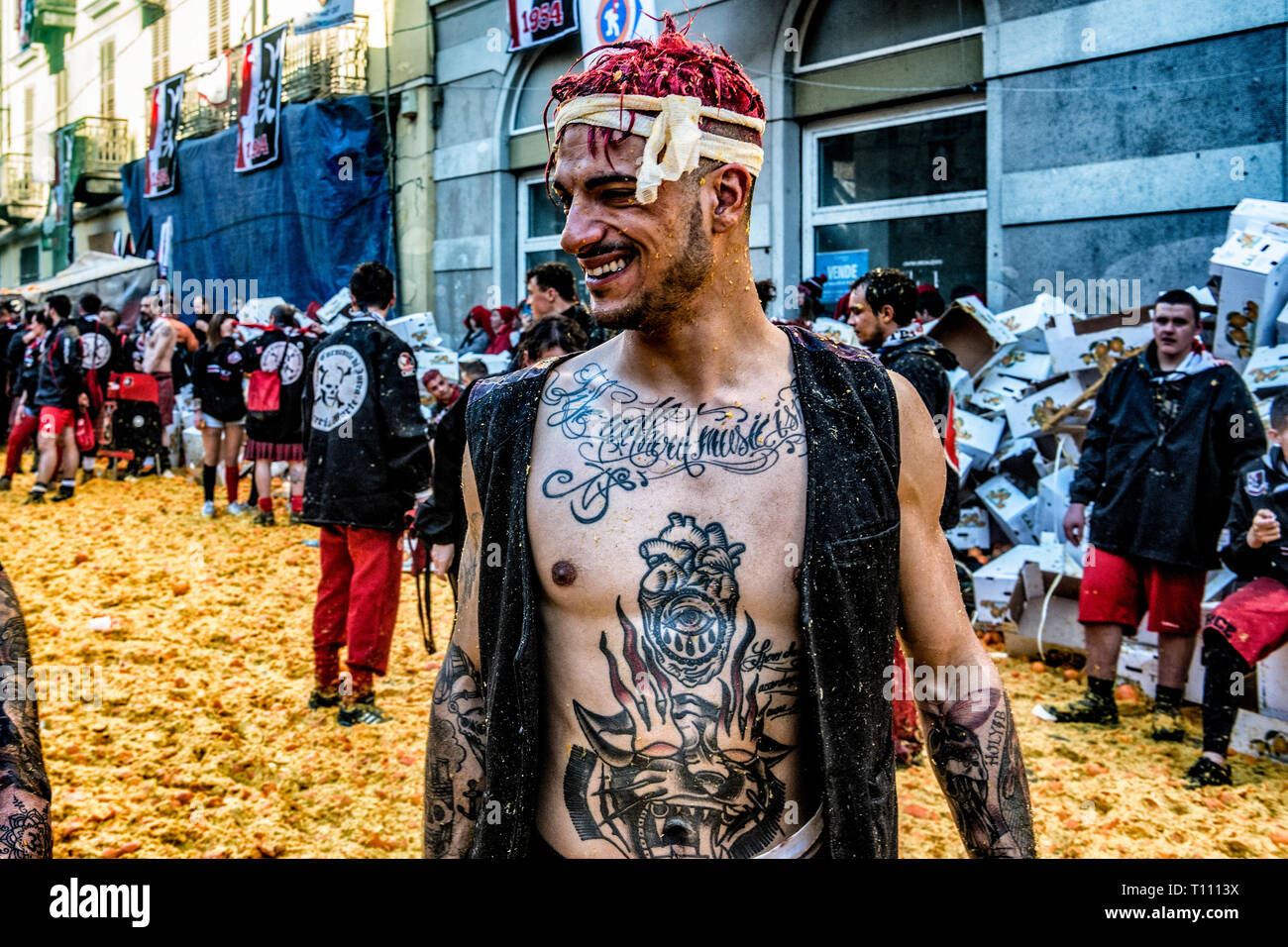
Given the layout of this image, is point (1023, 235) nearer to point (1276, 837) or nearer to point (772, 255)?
point (772, 255)

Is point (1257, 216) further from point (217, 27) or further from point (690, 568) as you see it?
point (217, 27)

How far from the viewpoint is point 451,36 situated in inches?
633

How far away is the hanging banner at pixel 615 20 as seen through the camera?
778 cm

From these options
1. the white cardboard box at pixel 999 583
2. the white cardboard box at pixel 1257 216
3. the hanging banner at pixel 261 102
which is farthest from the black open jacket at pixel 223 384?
the white cardboard box at pixel 1257 216

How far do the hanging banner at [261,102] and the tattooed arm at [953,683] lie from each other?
1864 cm

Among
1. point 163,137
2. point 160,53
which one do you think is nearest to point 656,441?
point 163,137

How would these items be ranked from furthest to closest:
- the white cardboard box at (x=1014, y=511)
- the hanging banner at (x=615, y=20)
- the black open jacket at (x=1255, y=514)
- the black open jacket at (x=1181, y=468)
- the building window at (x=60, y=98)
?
the building window at (x=60, y=98)
the hanging banner at (x=615, y=20)
the white cardboard box at (x=1014, y=511)
the black open jacket at (x=1181, y=468)
the black open jacket at (x=1255, y=514)

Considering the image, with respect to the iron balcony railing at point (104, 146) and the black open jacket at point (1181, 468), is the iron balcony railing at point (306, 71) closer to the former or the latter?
the iron balcony railing at point (104, 146)

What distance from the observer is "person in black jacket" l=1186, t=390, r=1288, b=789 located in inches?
173

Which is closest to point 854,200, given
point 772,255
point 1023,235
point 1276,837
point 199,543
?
point 772,255

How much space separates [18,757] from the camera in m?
1.56

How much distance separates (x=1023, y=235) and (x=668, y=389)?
28.8 ft

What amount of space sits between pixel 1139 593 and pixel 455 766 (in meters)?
4.60

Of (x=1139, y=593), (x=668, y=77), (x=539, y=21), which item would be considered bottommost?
(x=1139, y=593)
